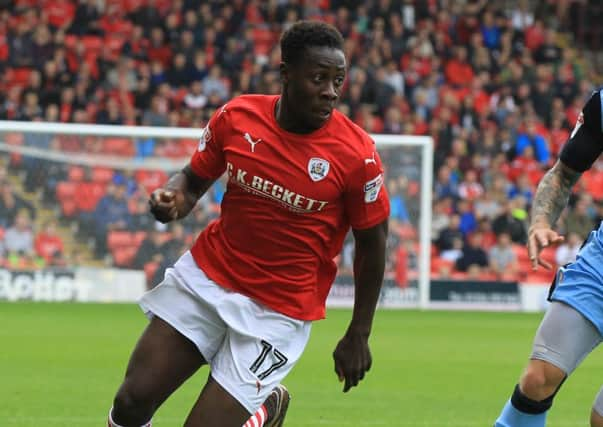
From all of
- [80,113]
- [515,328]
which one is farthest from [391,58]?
[515,328]

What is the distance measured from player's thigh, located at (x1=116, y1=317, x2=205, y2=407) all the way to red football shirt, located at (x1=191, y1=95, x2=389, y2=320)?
1.15ft

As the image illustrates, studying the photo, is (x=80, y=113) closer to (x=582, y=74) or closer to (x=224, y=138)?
(x=582, y=74)

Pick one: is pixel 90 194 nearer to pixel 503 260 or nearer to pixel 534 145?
pixel 503 260

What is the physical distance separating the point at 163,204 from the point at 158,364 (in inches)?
30.2

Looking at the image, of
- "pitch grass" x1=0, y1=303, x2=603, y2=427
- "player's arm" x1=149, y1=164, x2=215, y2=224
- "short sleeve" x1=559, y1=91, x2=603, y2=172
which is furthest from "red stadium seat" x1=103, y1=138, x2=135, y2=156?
"short sleeve" x1=559, y1=91, x2=603, y2=172

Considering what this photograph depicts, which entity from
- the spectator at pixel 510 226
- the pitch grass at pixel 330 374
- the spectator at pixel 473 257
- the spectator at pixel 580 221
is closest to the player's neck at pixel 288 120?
the pitch grass at pixel 330 374

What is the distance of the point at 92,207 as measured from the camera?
1984cm

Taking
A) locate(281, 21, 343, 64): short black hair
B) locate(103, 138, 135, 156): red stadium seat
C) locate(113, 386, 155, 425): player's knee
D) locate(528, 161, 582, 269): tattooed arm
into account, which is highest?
locate(281, 21, 343, 64): short black hair

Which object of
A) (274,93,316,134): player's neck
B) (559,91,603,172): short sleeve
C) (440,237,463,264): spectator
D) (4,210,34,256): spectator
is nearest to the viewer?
(274,93,316,134): player's neck

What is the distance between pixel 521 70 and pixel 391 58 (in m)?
3.02

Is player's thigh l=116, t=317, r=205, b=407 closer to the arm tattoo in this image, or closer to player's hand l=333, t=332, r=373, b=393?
player's hand l=333, t=332, r=373, b=393

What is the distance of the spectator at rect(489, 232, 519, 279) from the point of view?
21.7 m

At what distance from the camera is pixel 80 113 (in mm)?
22031

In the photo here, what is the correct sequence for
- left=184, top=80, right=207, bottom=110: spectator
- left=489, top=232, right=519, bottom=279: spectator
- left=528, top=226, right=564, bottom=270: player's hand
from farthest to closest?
left=184, top=80, right=207, bottom=110: spectator < left=489, top=232, right=519, bottom=279: spectator < left=528, top=226, right=564, bottom=270: player's hand
